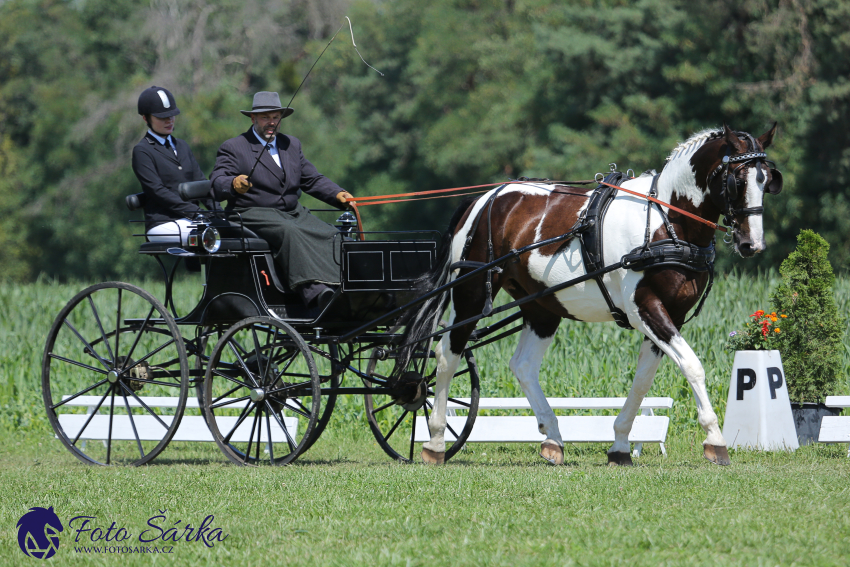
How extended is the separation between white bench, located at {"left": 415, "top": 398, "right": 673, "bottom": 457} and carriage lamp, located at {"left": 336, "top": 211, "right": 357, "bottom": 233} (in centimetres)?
182

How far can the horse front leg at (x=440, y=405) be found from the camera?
769 centimetres

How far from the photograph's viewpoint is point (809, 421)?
830 centimetres

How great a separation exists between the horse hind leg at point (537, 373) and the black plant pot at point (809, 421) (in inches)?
84.0

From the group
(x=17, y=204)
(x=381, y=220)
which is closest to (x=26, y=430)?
(x=381, y=220)

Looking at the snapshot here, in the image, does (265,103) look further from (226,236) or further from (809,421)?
(809,421)

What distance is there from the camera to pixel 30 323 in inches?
606

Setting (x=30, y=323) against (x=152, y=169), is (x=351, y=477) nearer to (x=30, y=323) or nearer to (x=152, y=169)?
(x=152, y=169)

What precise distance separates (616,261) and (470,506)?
2163mm

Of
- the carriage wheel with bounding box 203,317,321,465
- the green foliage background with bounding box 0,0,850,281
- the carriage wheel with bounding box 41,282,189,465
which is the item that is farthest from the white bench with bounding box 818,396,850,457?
the green foliage background with bounding box 0,0,850,281

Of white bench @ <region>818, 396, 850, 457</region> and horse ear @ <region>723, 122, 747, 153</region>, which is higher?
horse ear @ <region>723, 122, 747, 153</region>

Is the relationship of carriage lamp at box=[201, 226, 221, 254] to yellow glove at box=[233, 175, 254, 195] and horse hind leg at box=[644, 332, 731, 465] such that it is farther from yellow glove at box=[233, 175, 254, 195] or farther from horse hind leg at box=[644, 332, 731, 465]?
horse hind leg at box=[644, 332, 731, 465]

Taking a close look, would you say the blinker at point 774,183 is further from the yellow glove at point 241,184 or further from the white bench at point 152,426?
the white bench at point 152,426

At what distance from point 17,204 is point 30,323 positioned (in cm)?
2846

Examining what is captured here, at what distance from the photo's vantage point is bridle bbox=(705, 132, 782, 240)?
20.4 ft
